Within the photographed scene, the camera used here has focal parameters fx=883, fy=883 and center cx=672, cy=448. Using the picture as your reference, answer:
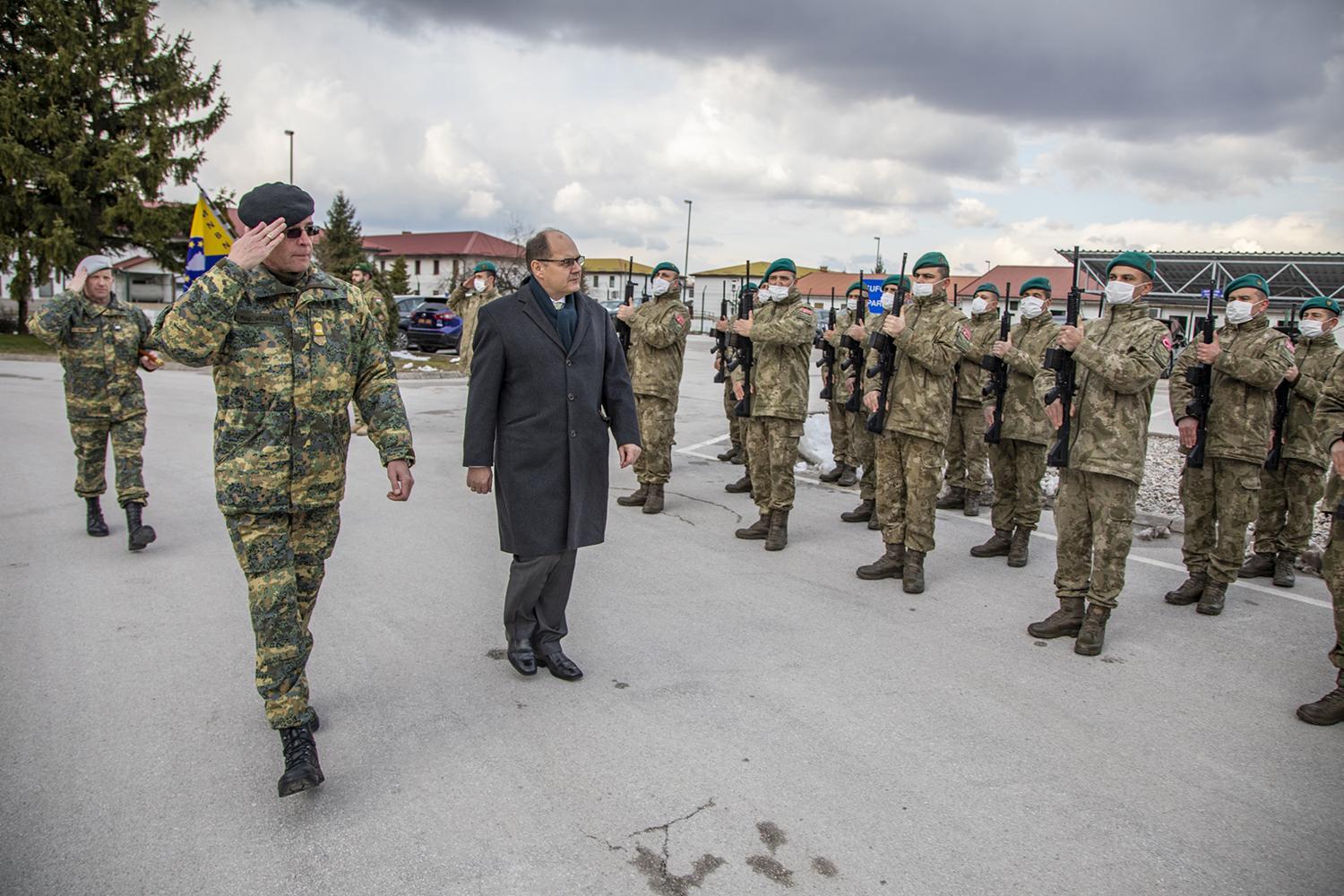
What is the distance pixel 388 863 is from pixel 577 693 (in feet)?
4.40

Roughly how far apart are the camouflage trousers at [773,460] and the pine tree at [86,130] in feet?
73.6

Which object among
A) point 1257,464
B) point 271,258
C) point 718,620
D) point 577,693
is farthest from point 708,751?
point 1257,464

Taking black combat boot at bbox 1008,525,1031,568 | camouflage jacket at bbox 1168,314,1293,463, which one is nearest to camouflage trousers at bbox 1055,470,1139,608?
camouflage jacket at bbox 1168,314,1293,463

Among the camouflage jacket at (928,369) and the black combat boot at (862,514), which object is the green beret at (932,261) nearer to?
the camouflage jacket at (928,369)

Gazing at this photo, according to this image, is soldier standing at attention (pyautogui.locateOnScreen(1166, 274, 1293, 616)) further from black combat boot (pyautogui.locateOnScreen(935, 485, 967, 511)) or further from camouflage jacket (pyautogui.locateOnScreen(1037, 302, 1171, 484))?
black combat boot (pyautogui.locateOnScreen(935, 485, 967, 511))

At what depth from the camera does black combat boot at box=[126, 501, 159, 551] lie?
5867 millimetres

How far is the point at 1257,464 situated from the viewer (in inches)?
216

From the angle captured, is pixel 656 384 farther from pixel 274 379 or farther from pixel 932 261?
pixel 274 379

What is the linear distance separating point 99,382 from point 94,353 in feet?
0.64

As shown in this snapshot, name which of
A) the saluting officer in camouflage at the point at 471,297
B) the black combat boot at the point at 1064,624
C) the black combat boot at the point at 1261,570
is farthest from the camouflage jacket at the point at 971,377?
the saluting officer in camouflage at the point at 471,297

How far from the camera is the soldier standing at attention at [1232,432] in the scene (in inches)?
213

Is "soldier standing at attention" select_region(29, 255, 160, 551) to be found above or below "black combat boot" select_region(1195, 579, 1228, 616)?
above

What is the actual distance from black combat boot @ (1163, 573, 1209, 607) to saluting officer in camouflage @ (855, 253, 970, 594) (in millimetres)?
1553

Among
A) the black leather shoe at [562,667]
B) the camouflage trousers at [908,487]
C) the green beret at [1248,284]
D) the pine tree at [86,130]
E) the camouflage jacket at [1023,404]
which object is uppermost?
the pine tree at [86,130]
